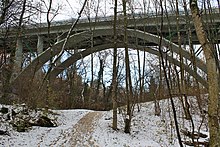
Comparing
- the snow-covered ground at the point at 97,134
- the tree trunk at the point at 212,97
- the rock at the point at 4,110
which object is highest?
the tree trunk at the point at 212,97

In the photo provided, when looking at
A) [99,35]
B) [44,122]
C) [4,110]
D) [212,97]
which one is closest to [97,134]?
[44,122]

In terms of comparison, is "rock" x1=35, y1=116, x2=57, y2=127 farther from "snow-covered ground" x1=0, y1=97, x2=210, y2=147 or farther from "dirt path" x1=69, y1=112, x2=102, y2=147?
"dirt path" x1=69, y1=112, x2=102, y2=147

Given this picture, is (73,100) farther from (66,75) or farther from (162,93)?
(162,93)

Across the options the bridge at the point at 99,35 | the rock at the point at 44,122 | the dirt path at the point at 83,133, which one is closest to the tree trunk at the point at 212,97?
the dirt path at the point at 83,133

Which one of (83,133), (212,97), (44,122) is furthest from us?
(44,122)

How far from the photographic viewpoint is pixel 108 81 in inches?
1043

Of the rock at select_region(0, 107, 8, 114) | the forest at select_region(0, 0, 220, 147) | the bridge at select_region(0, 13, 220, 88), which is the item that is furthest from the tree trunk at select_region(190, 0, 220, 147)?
the bridge at select_region(0, 13, 220, 88)

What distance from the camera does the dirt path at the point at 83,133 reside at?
9312 millimetres

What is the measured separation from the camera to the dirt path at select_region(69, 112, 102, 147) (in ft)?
30.6

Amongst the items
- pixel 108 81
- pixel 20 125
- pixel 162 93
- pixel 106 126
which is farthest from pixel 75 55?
pixel 20 125

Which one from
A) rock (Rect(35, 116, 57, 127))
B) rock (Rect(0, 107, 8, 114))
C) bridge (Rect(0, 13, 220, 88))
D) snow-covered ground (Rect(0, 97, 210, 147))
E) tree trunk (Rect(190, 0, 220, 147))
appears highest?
bridge (Rect(0, 13, 220, 88))

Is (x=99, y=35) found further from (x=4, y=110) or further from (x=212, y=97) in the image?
(x=212, y=97)

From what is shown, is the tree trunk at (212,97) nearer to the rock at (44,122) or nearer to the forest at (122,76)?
the forest at (122,76)

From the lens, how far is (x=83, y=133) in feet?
36.2
